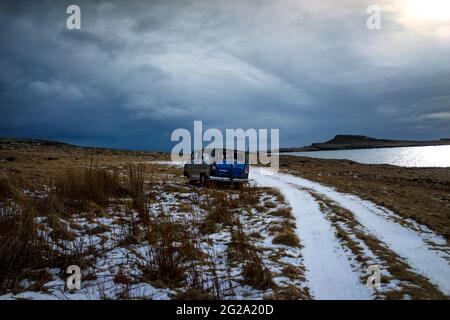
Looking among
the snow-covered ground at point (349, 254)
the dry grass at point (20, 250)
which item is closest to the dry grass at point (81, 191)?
the dry grass at point (20, 250)

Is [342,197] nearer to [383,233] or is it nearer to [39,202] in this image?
[383,233]

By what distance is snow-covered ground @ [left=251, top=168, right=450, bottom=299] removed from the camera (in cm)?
496

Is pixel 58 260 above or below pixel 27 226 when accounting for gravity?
below

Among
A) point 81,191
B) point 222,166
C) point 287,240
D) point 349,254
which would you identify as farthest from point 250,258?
point 222,166

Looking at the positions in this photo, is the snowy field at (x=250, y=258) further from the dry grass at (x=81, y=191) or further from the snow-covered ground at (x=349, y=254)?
the dry grass at (x=81, y=191)

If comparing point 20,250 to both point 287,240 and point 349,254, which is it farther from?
point 349,254

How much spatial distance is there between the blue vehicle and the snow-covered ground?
471cm

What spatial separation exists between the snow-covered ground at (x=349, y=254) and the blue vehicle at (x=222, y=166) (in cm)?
471

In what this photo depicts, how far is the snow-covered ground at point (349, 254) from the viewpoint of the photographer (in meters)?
4.96

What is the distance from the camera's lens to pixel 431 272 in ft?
18.0
